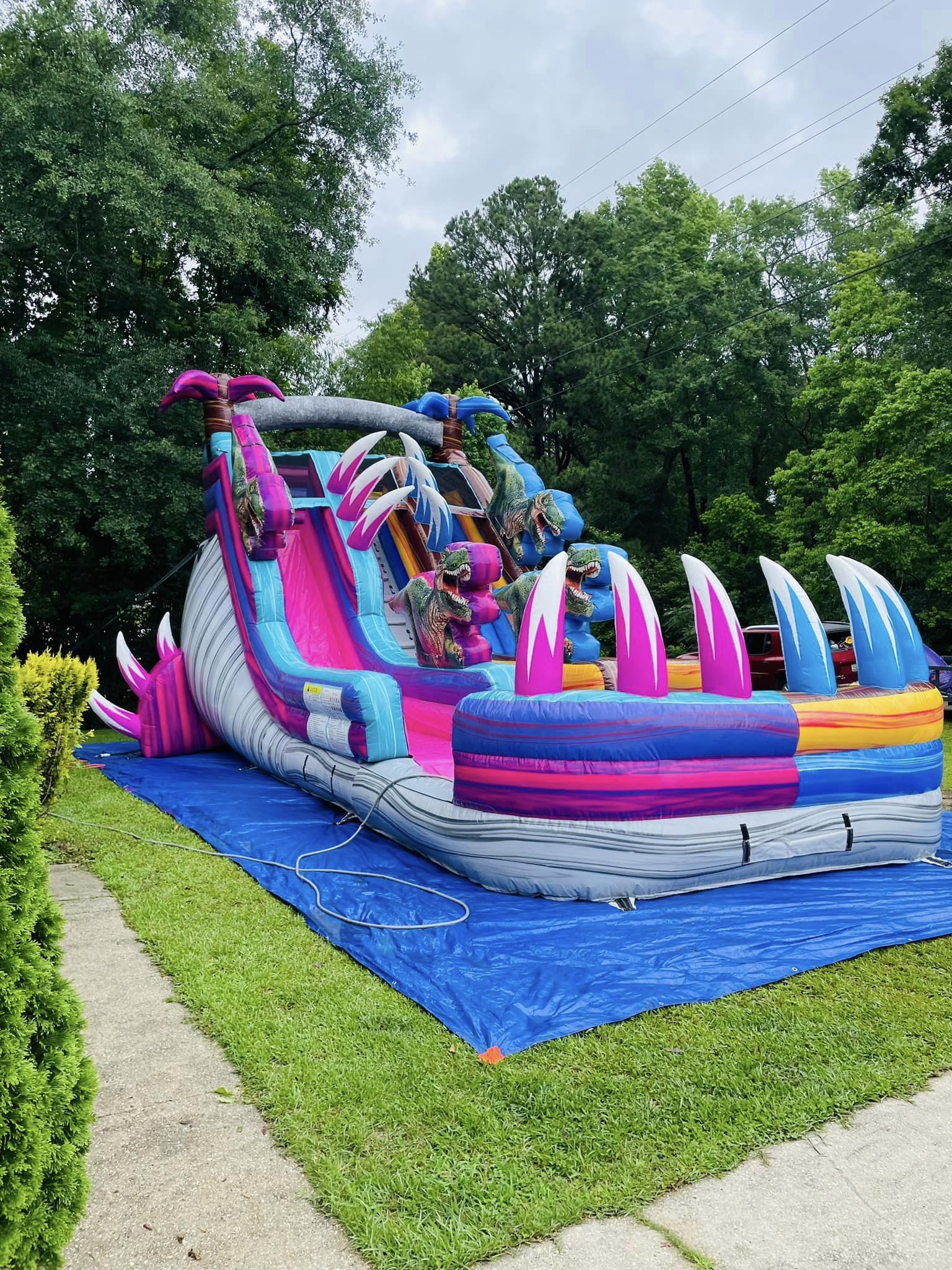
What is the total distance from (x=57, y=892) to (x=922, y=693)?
162 inches

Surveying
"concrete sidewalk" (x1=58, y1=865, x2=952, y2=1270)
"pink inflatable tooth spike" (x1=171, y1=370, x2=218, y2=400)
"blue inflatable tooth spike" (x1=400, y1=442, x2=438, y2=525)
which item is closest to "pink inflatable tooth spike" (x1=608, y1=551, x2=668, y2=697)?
"concrete sidewalk" (x1=58, y1=865, x2=952, y2=1270)

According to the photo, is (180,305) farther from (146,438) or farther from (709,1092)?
(709,1092)

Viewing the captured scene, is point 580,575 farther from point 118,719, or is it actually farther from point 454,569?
point 118,719

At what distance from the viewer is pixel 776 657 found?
387 inches

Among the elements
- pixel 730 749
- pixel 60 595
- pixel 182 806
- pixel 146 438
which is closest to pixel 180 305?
pixel 146 438

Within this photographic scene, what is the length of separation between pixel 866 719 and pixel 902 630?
26.6 inches

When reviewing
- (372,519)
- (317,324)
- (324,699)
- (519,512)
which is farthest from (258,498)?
(317,324)

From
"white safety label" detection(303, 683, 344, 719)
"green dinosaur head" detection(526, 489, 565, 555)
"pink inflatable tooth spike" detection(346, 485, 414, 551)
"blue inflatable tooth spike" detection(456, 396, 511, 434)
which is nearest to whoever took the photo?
"white safety label" detection(303, 683, 344, 719)

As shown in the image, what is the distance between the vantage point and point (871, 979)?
2832 millimetres

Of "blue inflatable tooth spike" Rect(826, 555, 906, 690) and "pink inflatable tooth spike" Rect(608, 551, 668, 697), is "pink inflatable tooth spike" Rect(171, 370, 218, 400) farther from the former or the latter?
"blue inflatable tooth spike" Rect(826, 555, 906, 690)

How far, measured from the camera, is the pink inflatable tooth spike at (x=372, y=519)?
19.8ft

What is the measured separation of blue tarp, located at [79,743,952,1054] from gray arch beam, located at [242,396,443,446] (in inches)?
173

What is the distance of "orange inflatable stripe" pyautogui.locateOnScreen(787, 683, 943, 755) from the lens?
149 inches

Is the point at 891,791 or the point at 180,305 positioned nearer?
the point at 891,791
